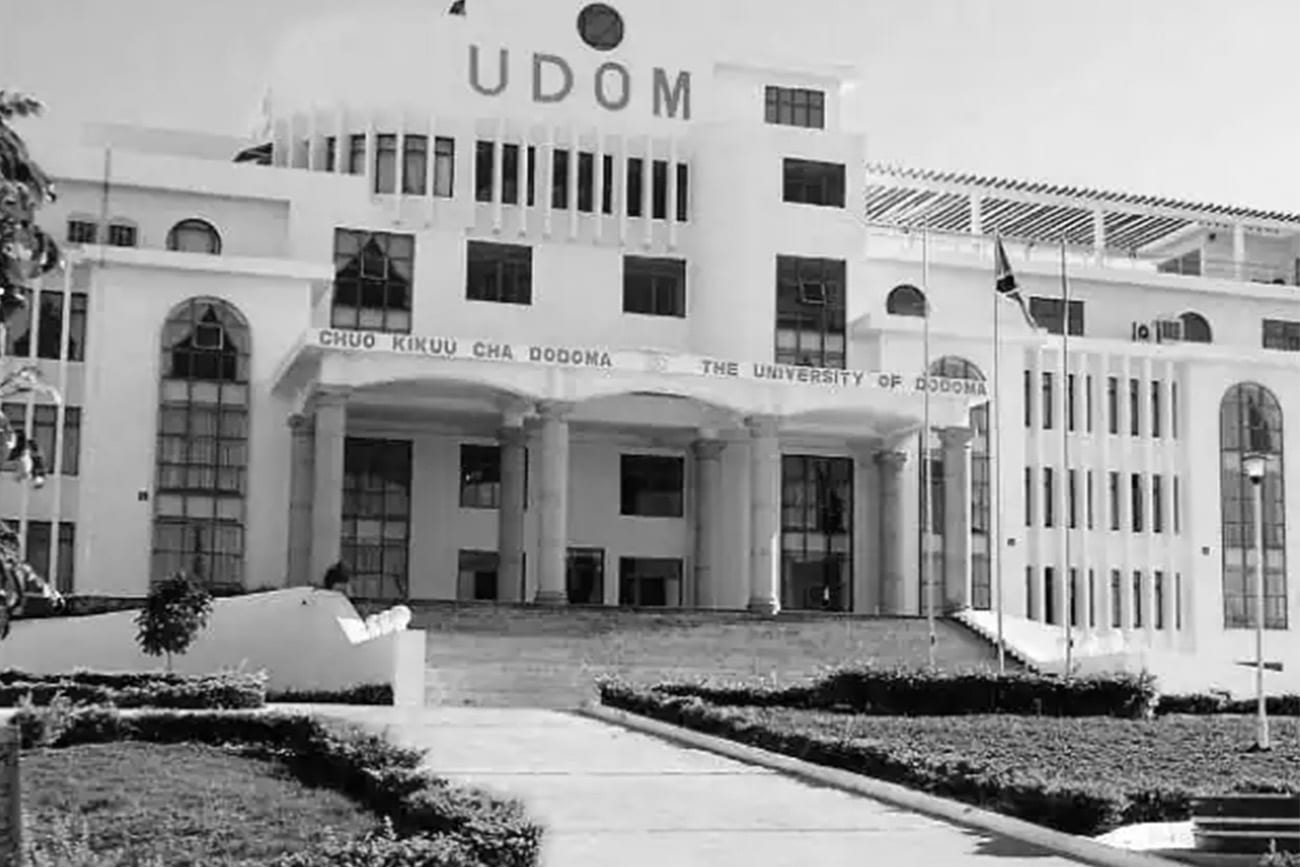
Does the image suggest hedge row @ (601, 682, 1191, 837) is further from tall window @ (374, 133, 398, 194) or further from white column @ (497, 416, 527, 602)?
tall window @ (374, 133, 398, 194)

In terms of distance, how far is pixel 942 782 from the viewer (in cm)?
1573

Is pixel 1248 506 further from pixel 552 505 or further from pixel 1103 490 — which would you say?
pixel 552 505

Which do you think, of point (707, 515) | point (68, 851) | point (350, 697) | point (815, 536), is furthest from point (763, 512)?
point (68, 851)

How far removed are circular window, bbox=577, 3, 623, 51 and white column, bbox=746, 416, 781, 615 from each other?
11.1 metres

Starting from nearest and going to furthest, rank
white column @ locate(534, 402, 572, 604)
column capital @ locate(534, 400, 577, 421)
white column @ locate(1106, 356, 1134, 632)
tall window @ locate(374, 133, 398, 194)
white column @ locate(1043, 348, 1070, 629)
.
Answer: white column @ locate(534, 402, 572, 604)
column capital @ locate(534, 400, 577, 421)
tall window @ locate(374, 133, 398, 194)
white column @ locate(1043, 348, 1070, 629)
white column @ locate(1106, 356, 1134, 632)

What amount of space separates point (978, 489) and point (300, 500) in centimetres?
1646

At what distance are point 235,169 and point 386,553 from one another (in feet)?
30.3

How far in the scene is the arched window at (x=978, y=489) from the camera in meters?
43.8

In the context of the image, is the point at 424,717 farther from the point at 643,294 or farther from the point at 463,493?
the point at 643,294

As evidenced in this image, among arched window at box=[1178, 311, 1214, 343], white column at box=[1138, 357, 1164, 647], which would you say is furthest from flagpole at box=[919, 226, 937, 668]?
arched window at box=[1178, 311, 1214, 343]

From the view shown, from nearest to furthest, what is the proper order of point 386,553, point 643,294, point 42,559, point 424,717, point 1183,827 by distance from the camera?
point 1183,827, point 424,717, point 42,559, point 386,553, point 643,294

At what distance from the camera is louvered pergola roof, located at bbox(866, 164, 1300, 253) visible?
47500mm

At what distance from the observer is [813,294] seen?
143 feet

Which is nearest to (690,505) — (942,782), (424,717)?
(424,717)
